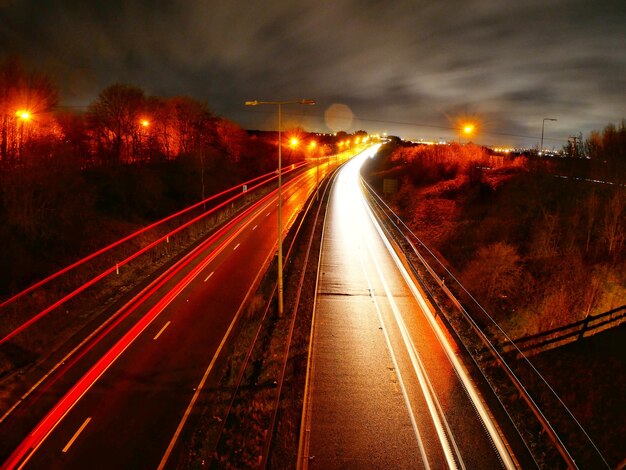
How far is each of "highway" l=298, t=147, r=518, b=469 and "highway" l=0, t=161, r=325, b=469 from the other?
165 inches

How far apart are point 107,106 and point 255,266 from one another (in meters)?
31.8

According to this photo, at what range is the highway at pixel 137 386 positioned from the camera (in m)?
10.6

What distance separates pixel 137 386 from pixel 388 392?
853 cm

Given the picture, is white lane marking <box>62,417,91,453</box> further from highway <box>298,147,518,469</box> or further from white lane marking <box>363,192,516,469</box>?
white lane marking <box>363,192,516,469</box>

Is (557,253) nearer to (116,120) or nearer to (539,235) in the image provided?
(539,235)

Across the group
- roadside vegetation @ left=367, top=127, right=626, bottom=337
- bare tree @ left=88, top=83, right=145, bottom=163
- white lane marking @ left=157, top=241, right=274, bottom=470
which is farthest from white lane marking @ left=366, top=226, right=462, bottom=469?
bare tree @ left=88, top=83, right=145, bottom=163

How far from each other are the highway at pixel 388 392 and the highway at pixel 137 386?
420 centimetres

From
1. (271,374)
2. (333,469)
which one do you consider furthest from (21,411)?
(333,469)

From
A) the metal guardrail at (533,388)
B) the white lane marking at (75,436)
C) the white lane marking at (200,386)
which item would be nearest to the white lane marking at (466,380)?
the metal guardrail at (533,388)

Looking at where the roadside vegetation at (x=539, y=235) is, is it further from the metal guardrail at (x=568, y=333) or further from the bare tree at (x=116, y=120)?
the bare tree at (x=116, y=120)

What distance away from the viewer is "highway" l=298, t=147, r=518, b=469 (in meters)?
10.0

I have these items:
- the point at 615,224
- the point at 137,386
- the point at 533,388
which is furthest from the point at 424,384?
the point at 615,224

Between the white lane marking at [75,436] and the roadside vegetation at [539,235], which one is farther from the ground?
the roadside vegetation at [539,235]

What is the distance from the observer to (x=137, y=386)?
13133 mm
